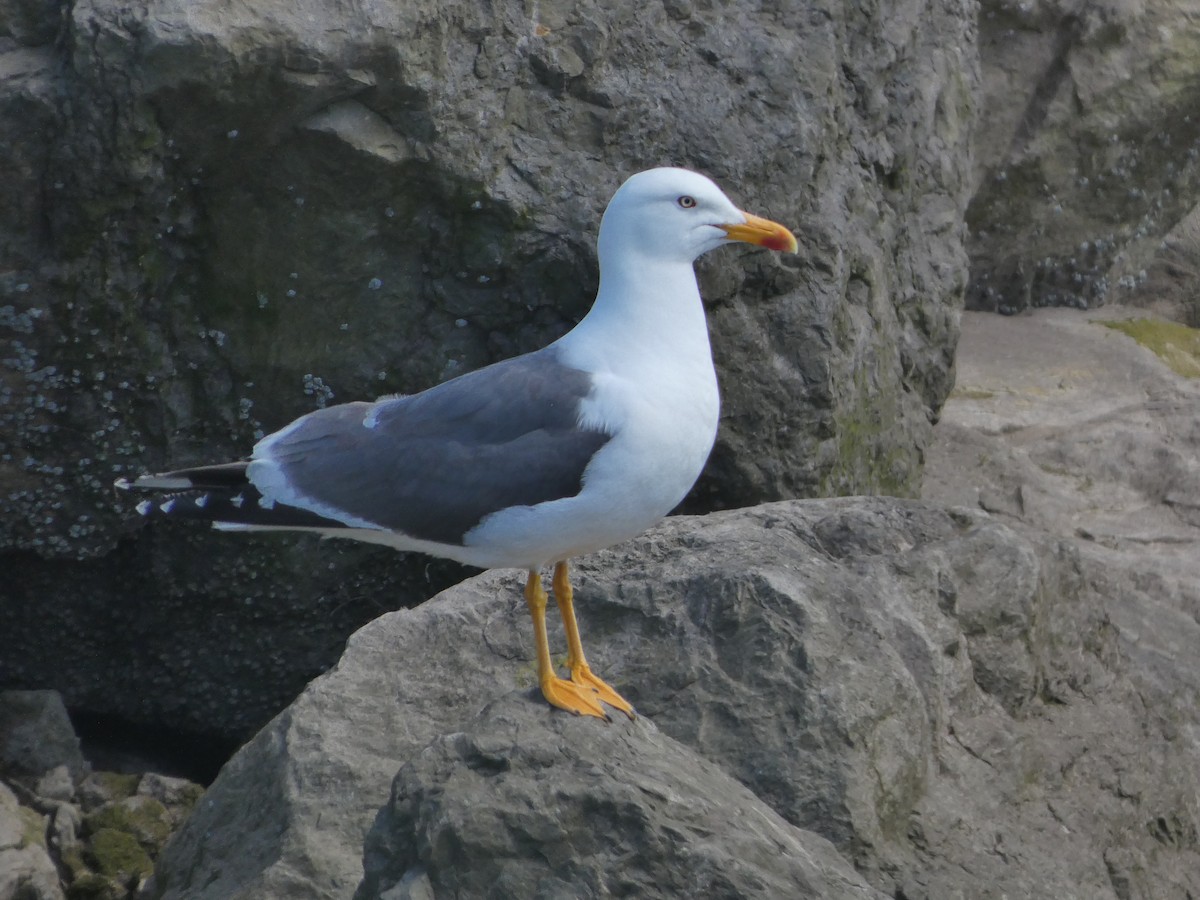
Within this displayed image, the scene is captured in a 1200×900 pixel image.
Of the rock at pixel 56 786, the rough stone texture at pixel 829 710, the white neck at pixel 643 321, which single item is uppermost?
the white neck at pixel 643 321

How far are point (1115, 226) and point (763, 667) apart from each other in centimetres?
568

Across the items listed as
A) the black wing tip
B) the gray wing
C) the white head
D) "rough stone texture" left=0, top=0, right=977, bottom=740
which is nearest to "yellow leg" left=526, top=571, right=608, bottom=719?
the gray wing

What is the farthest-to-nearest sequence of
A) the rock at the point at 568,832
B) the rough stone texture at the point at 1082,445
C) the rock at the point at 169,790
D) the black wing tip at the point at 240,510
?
the rough stone texture at the point at 1082,445 < the rock at the point at 169,790 < the black wing tip at the point at 240,510 < the rock at the point at 568,832

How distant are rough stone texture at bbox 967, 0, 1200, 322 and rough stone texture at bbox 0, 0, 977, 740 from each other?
8.77ft

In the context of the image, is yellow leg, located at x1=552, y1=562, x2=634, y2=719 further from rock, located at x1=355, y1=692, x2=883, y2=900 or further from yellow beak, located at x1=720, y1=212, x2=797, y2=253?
yellow beak, located at x1=720, y1=212, x2=797, y2=253

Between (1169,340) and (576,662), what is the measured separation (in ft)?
18.9

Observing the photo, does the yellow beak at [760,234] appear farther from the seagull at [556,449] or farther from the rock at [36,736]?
the rock at [36,736]

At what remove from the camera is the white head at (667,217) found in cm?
344

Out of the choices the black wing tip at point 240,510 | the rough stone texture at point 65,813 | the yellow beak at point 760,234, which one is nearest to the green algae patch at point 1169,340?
the yellow beak at point 760,234

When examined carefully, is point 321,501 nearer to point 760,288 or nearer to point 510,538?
point 510,538

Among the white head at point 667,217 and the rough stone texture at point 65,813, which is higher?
the white head at point 667,217

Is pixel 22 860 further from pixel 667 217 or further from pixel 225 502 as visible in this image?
pixel 667 217

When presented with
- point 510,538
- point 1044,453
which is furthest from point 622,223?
point 1044,453

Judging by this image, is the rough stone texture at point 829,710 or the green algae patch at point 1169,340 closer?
the rough stone texture at point 829,710
